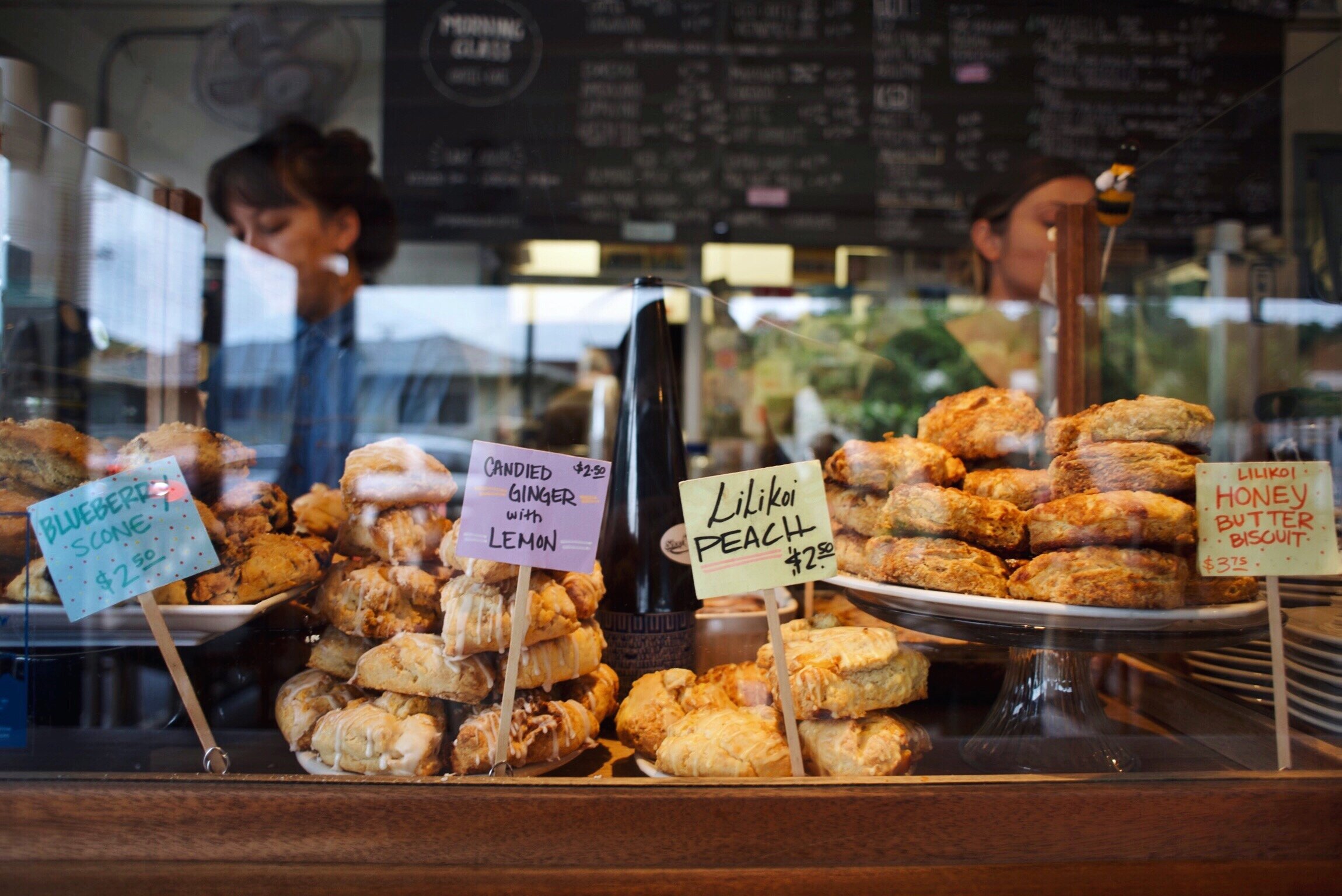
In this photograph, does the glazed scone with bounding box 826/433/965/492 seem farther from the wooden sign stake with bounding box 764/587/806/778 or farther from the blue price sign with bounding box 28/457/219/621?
the blue price sign with bounding box 28/457/219/621

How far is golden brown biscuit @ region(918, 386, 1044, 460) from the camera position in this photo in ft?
3.54

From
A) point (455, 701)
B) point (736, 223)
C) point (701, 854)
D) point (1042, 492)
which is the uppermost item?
point (736, 223)

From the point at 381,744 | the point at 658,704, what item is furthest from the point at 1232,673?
the point at 381,744

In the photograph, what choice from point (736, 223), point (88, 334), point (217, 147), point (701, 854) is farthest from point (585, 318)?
point (701, 854)

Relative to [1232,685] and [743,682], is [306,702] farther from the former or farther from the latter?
[1232,685]

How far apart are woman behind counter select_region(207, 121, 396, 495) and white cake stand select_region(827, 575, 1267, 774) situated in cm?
220

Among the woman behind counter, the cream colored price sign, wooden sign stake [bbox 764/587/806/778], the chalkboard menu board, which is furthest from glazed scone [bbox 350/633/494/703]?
the chalkboard menu board

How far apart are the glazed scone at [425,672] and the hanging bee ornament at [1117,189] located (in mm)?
1222

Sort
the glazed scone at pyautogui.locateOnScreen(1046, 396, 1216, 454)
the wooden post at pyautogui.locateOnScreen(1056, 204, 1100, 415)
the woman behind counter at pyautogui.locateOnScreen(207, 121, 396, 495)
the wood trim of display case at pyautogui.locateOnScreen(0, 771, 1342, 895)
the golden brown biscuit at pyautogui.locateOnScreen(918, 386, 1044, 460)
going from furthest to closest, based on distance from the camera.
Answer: the woman behind counter at pyautogui.locateOnScreen(207, 121, 396, 495) < the wooden post at pyautogui.locateOnScreen(1056, 204, 1100, 415) < the golden brown biscuit at pyautogui.locateOnScreen(918, 386, 1044, 460) < the glazed scone at pyautogui.locateOnScreen(1046, 396, 1216, 454) < the wood trim of display case at pyautogui.locateOnScreen(0, 771, 1342, 895)

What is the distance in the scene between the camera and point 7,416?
1.07 m

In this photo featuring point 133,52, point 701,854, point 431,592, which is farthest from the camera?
point 133,52

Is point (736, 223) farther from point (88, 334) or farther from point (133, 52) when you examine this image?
point (133, 52)

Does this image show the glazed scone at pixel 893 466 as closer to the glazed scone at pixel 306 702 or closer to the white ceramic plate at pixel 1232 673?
the white ceramic plate at pixel 1232 673

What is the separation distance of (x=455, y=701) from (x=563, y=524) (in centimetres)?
25
